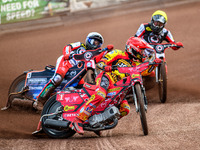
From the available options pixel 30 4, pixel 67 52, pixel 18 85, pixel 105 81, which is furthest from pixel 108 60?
pixel 30 4

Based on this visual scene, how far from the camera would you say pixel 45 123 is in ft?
24.7

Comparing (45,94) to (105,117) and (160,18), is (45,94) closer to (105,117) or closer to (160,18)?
(105,117)

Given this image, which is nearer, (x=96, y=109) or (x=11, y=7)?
(x=96, y=109)

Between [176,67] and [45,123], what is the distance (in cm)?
752

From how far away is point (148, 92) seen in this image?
1149cm

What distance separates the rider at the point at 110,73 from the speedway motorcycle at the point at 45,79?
2.13 meters

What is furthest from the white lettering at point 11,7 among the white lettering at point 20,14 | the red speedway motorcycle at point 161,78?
the red speedway motorcycle at point 161,78

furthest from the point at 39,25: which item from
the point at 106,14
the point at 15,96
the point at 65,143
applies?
the point at 65,143

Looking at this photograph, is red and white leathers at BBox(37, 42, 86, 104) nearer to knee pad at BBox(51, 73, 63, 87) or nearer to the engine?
knee pad at BBox(51, 73, 63, 87)

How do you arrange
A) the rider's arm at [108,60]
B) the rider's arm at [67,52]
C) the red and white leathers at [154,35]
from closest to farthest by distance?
the rider's arm at [108,60], the rider's arm at [67,52], the red and white leathers at [154,35]

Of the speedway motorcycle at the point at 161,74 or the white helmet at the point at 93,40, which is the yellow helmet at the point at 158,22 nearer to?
the speedway motorcycle at the point at 161,74

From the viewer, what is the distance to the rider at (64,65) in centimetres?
1001

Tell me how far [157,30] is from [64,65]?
2944mm

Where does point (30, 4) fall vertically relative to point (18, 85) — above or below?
above
